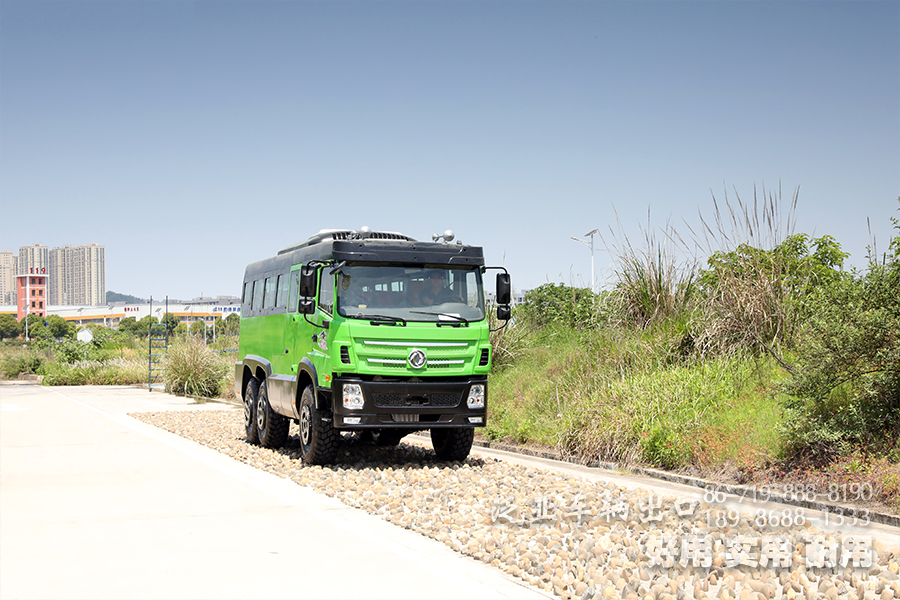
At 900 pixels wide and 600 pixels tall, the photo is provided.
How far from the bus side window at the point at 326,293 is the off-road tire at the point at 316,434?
1.18m

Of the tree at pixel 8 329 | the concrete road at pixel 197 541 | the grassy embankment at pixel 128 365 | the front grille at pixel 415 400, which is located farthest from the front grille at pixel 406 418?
the tree at pixel 8 329

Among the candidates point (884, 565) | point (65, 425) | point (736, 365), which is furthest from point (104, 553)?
point (65, 425)

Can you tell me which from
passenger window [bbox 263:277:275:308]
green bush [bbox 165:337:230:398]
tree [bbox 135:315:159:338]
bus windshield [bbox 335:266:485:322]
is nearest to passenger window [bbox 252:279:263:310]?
passenger window [bbox 263:277:275:308]

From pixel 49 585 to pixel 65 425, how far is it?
43.0 feet

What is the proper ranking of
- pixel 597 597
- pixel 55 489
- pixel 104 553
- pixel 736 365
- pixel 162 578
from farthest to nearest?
1. pixel 736 365
2. pixel 55 489
3. pixel 104 553
4. pixel 162 578
5. pixel 597 597

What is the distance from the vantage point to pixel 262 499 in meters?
8.82

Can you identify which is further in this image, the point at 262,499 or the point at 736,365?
the point at 736,365

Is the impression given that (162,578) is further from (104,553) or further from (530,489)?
(530,489)

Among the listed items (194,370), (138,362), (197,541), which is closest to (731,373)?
(197,541)

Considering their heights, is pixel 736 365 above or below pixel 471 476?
above

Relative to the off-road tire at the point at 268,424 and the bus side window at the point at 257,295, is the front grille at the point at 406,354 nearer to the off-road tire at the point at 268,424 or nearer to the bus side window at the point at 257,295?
the off-road tire at the point at 268,424

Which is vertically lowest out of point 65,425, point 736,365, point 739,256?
point 65,425

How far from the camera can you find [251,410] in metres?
14.1

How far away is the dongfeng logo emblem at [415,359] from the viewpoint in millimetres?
10516
